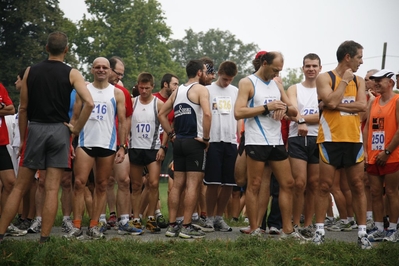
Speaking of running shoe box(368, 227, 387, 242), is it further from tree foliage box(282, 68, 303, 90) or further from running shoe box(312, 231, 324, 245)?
tree foliage box(282, 68, 303, 90)

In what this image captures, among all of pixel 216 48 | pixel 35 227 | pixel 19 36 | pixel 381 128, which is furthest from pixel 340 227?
pixel 216 48

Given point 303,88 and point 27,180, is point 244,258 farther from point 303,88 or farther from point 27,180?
point 303,88

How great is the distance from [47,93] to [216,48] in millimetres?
76990

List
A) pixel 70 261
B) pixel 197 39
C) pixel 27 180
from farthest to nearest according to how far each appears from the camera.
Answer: pixel 197 39 < pixel 27 180 < pixel 70 261

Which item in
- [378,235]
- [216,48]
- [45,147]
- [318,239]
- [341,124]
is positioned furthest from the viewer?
[216,48]

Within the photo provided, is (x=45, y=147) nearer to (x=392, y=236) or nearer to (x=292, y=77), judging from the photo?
(x=392, y=236)

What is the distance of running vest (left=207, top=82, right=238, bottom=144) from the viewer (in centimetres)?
1112

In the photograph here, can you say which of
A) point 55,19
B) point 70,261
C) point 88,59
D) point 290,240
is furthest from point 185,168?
point 88,59

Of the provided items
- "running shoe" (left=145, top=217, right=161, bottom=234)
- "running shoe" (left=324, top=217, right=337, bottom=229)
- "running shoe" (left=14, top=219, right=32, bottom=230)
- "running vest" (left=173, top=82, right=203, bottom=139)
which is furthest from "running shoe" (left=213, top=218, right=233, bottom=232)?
"running shoe" (left=14, top=219, right=32, bottom=230)

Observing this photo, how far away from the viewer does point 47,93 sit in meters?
8.49

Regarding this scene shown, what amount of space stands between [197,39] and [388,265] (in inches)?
3050

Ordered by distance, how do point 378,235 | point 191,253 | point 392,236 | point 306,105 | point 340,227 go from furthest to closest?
point 340,227 < point 306,105 < point 378,235 < point 392,236 < point 191,253

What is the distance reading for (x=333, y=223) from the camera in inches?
476

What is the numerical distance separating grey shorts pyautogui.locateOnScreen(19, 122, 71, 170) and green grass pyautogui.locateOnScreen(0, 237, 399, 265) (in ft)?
3.17
